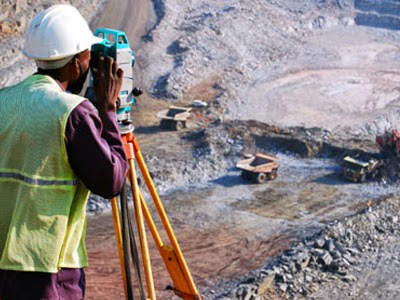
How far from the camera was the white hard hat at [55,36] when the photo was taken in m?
2.75

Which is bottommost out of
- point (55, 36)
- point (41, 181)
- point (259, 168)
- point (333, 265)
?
point (259, 168)

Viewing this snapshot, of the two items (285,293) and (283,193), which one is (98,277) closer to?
(285,293)

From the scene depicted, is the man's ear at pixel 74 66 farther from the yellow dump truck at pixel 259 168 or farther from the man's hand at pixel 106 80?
the yellow dump truck at pixel 259 168

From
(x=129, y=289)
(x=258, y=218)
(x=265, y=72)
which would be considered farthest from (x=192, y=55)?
(x=129, y=289)

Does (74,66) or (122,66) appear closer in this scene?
(74,66)

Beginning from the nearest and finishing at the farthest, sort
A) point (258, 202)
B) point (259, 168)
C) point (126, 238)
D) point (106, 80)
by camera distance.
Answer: point (106, 80), point (126, 238), point (258, 202), point (259, 168)

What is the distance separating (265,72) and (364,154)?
30.8 ft

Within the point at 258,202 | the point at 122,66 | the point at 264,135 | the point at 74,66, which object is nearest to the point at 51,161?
the point at 74,66

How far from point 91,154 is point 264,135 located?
14.6 metres

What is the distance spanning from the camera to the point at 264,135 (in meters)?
17.0

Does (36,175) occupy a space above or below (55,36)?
below

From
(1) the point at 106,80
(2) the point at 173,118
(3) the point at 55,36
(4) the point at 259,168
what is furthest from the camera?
(2) the point at 173,118

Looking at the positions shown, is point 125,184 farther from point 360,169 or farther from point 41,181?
point 360,169

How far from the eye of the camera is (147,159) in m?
15.4
